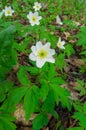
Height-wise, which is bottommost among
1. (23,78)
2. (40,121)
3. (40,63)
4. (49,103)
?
(40,121)

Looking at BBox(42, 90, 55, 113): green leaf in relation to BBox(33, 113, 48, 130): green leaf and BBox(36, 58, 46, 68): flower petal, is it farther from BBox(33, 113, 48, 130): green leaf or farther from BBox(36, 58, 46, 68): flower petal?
BBox(36, 58, 46, 68): flower petal

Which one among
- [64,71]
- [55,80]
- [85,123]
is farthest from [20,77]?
[64,71]

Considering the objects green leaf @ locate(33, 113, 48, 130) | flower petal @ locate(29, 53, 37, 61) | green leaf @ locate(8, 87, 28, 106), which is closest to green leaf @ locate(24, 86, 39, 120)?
green leaf @ locate(8, 87, 28, 106)

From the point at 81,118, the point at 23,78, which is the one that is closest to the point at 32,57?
the point at 23,78

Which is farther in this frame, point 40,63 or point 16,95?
point 40,63

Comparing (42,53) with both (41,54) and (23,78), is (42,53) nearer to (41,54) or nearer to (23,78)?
(41,54)

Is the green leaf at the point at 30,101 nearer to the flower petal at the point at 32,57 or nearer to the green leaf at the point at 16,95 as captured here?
the green leaf at the point at 16,95

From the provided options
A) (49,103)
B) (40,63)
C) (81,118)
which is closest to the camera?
(81,118)

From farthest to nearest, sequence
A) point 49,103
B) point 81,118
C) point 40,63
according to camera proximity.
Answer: point 40,63 → point 49,103 → point 81,118

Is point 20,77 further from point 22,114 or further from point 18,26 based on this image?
point 18,26
